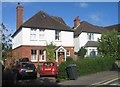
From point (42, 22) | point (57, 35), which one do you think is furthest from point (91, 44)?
point (42, 22)

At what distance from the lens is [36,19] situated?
37.3 metres

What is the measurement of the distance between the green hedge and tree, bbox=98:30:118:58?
767cm

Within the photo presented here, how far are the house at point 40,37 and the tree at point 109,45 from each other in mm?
4751

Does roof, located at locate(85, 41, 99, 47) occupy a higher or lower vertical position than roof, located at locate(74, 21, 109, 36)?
lower

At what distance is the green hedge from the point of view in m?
19.5

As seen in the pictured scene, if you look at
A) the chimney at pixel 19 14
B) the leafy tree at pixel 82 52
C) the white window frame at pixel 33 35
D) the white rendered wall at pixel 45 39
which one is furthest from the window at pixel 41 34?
the leafy tree at pixel 82 52

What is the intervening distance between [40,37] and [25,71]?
15082 mm

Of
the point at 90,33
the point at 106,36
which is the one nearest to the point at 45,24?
the point at 106,36

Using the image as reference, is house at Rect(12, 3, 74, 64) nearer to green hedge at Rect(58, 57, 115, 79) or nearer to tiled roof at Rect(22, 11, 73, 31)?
tiled roof at Rect(22, 11, 73, 31)

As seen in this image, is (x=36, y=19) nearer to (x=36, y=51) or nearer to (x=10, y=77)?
(x=36, y=51)

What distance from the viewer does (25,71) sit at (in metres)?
21.0

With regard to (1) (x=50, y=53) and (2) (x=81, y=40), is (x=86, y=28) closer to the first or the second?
(2) (x=81, y=40)

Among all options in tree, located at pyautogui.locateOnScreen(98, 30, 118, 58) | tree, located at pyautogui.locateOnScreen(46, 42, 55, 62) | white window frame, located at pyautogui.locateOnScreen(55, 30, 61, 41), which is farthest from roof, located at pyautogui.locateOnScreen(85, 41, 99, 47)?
tree, located at pyautogui.locateOnScreen(46, 42, 55, 62)

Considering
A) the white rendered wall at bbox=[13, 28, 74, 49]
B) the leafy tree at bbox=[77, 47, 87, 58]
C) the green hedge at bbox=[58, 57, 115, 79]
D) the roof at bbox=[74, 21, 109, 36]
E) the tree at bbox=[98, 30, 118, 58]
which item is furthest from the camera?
the roof at bbox=[74, 21, 109, 36]
